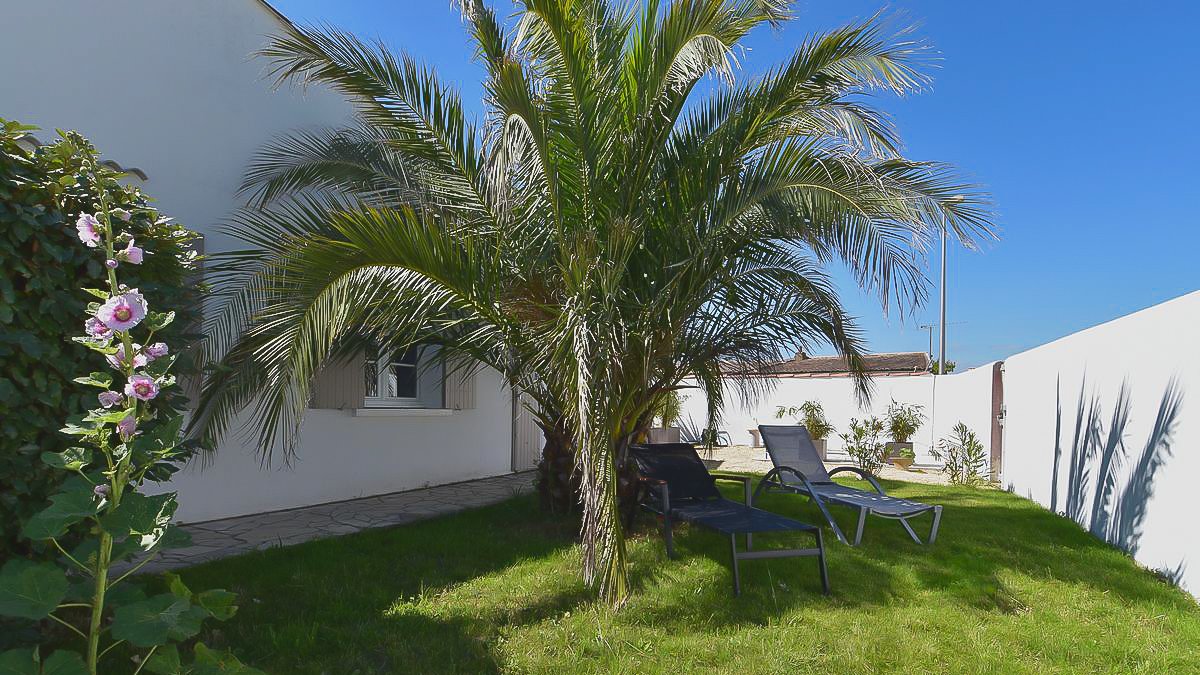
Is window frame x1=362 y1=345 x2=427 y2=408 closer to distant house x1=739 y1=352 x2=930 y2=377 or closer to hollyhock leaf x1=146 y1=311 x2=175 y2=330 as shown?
hollyhock leaf x1=146 y1=311 x2=175 y2=330

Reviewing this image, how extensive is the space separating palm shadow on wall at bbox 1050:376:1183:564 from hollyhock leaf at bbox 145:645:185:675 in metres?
6.05

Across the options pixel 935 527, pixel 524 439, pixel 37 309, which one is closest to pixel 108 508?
pixel 37 309

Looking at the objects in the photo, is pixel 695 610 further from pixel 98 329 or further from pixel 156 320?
pixel 98 329

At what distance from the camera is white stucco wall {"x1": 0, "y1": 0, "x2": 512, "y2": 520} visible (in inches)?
204

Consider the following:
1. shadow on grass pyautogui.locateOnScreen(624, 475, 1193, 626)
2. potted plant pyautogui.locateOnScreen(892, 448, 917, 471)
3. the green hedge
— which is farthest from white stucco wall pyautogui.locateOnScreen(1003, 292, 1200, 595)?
the green hedge

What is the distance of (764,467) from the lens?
41.7 ft

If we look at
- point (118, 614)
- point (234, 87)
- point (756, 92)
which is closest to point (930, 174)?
point (756, 92)

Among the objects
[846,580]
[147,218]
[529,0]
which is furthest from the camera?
[846,580]

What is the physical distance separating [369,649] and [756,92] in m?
4.38

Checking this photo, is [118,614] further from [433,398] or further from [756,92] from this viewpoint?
[433,398]

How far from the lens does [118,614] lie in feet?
7.02

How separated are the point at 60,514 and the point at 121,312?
652 mm

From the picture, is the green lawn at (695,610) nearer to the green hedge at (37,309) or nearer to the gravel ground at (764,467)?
the green hedge at (37,309)

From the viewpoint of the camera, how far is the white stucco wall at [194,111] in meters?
5.19
